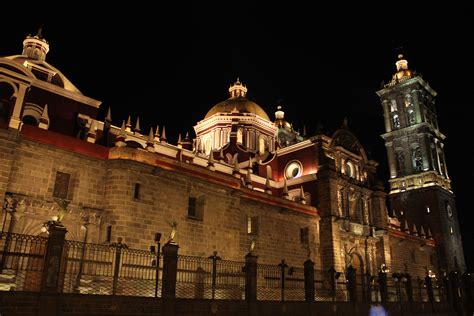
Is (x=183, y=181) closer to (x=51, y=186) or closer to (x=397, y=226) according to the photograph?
(x=51, y=186)

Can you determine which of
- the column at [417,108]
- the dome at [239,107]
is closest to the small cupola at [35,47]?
the dome at [239,107]

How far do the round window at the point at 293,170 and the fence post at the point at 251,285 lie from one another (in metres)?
19.4

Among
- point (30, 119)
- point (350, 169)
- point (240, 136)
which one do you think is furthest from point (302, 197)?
point (30, 119)

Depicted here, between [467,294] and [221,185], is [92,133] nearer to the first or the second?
[221,185]

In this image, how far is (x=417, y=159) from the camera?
51.6 meters

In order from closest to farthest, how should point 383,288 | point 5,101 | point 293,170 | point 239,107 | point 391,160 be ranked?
1. point 5,101
2. point 383,288
3. point 293,170
4. point 239,107
5. point 391,160

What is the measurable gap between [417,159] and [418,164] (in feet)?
2.36

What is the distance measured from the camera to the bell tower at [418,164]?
47438mm

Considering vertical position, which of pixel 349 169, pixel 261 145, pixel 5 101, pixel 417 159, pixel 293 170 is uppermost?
pixel 417 159

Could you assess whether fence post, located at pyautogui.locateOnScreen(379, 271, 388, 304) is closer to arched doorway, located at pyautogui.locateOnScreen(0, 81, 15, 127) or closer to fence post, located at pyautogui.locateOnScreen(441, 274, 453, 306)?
fence post, located at pyautogui.locateOnScreen(441, 274, 453, 306)

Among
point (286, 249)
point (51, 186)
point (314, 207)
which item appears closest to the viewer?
point (51, 186)

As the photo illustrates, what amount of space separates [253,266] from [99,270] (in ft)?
21.3

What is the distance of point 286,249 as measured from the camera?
26984 millimetres

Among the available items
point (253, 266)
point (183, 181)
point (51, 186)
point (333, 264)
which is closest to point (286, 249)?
point (333, 264)
